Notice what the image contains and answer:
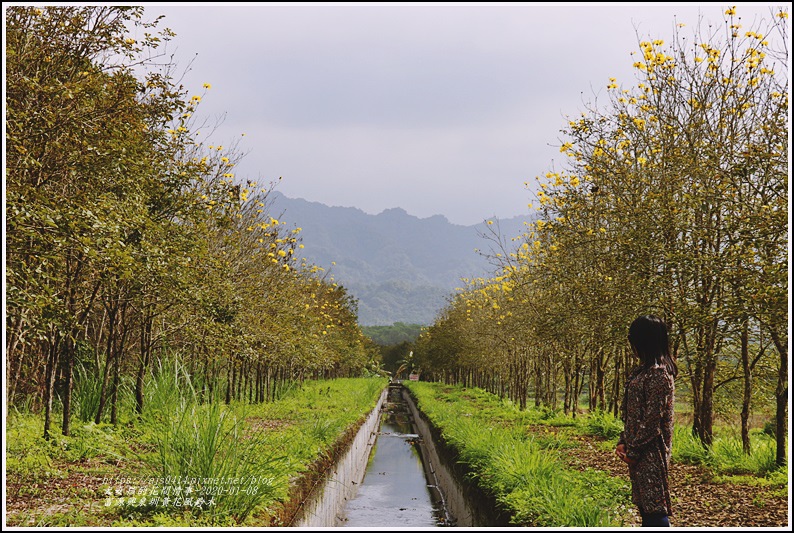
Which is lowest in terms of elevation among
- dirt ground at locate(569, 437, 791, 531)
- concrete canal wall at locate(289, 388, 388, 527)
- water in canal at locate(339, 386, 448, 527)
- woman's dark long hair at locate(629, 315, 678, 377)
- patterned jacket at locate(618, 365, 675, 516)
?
water in canal at locate(339, 386, 448, 527)

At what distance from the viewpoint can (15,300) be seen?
6.13 meters

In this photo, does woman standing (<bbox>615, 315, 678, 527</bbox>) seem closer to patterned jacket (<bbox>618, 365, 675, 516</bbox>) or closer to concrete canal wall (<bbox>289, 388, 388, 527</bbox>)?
patterned jacket (<bbox>618, 365, 675, 516</bbox>)

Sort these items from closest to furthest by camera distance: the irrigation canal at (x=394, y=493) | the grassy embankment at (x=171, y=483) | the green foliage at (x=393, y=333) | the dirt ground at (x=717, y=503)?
the grassy embankment at (x=171, y=483), the dirt ground at (x=717, y=503), the irrigation canal at (x=394, y=493), the green foliage at (x=393, y=333)

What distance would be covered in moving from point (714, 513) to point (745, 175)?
363cm

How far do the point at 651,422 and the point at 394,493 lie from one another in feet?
35.2

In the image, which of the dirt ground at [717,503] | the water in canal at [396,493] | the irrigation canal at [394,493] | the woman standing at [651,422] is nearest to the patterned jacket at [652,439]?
the woman standing at [651,422]

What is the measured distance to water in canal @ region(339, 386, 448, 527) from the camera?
12.1 metres

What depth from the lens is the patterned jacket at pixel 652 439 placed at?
4938mm

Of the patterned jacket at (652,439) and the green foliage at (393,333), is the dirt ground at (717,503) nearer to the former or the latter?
the patterned jacket at (652,439)

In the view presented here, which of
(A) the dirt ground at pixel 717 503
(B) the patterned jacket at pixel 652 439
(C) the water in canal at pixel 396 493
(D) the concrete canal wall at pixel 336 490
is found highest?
(B) the patterned jacket at pixel 652 439

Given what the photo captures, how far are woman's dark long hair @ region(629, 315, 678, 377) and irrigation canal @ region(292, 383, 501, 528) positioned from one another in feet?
12.8

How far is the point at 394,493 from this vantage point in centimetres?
1486

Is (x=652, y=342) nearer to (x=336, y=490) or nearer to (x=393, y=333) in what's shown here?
(x=336, y=490)

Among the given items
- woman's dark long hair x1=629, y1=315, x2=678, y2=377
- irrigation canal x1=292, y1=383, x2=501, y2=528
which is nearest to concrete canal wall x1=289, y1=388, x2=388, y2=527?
irrigation canal x1=292, y1=383, x2=501, y2=528
